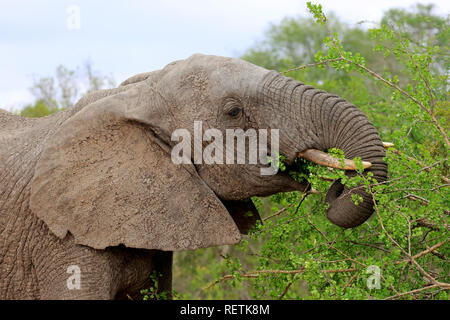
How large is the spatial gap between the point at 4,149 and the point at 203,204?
1.41 meters

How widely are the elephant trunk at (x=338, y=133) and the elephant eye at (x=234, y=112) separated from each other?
0.22 metres

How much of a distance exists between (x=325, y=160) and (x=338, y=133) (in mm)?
165

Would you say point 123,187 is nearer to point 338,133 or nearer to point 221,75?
point 221,75

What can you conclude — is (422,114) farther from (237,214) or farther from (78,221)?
(78,221)

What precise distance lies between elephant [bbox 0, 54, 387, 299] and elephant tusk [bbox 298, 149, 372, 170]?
0.02m

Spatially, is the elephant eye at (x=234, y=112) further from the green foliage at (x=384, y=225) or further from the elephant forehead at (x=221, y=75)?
the green foliage at (x=384, y=225)

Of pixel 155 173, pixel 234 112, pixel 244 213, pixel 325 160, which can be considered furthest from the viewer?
pixel 244 213

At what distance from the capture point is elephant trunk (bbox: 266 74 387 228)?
11.1 ft

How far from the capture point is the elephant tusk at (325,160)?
3.29m

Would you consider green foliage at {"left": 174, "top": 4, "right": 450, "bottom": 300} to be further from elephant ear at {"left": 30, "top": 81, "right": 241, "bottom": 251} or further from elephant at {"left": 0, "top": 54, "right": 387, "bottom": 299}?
elephant ear at {"left": 30, "top": 81, "right": 241, "bottom": 251}

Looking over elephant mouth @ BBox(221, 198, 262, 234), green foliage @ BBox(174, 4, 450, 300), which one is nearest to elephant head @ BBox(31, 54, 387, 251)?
green foliage @ BBox(174, 4, 450, 300)

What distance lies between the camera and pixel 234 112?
3.54 meters

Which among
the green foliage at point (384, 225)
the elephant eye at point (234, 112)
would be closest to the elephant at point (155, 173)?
the elephant eye at point (234, 112)

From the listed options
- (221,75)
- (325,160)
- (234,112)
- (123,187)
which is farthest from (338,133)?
(123,187)
